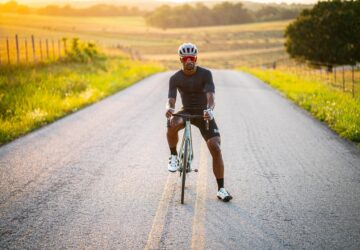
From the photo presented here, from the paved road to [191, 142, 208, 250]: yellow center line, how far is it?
1 centimetres

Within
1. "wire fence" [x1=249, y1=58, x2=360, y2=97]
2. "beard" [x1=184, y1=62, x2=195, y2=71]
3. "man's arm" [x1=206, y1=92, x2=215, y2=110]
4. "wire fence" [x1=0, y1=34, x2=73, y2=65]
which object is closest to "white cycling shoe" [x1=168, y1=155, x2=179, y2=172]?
"man's arm" [x1=206, y1=92, x2=215, y2=110]

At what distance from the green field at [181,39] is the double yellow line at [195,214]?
39.4 meters

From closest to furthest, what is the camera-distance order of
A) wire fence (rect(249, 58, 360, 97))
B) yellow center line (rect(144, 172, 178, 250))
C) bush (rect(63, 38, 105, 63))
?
yellow center line (rect(144, 172, 178, 250)) → wire fence (rect(249, 58, 360, 97)) → bush (rect(63, 38, 105, 63))

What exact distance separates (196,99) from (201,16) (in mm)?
140371

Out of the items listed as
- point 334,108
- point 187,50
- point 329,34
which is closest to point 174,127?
point 187,50

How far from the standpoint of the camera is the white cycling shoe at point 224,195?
6.21 m

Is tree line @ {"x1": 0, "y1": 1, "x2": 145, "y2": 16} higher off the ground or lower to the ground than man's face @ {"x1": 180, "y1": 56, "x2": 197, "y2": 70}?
higher

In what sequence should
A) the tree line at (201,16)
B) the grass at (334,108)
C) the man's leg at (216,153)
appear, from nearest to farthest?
the man's leg at (216,153) → the grass at (334,108) → the tree line at (201,16)

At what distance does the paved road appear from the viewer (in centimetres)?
505

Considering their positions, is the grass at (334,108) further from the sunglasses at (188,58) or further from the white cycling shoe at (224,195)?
the sunglasses at (188,58)

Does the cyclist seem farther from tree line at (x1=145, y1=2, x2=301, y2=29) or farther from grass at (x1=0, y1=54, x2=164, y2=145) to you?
tree line at (x1=145, y1=2, x2=301, y2=29)

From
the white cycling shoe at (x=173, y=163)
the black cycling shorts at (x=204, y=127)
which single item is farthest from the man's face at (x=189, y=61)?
the white cycling shoe at (x=173, y=163)

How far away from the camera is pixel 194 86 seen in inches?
253

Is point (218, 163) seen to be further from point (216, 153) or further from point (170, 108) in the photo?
point (170, 108)
